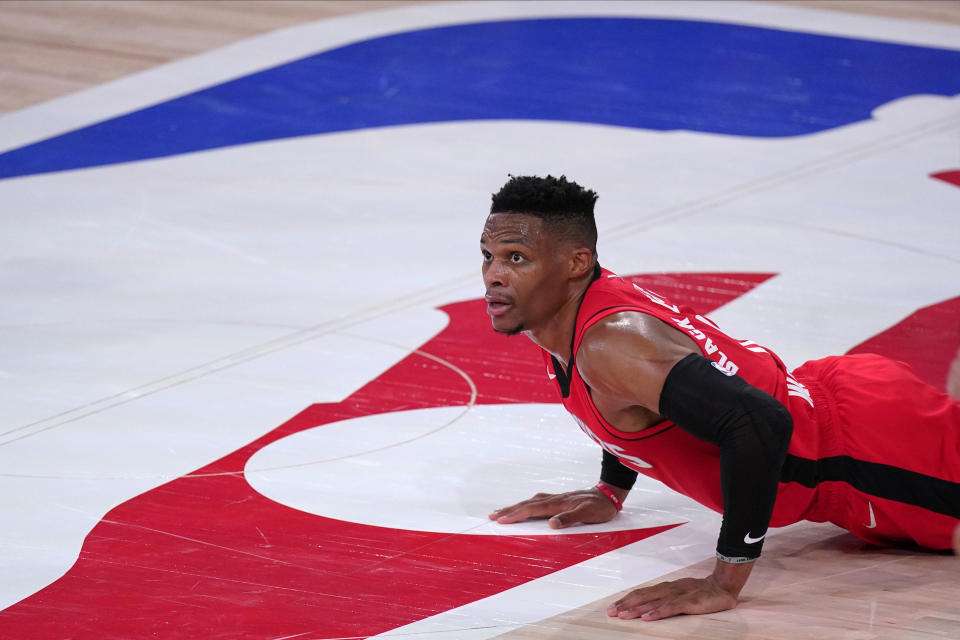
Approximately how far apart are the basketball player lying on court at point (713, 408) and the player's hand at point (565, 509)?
32cm

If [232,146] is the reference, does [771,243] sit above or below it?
below

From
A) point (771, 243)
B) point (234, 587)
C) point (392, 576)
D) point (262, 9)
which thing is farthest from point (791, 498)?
point (262, 9)

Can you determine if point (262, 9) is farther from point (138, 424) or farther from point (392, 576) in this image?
point (392, 576)

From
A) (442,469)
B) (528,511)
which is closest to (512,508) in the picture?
(528,511)

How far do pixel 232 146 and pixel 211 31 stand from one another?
2244mm

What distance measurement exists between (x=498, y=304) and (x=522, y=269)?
11 cm

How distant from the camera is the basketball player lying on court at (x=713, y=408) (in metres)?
2.94

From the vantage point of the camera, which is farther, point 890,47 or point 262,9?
point 262,9

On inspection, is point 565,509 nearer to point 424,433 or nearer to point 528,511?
point 528,511

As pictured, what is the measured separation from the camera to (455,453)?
13.7 ft

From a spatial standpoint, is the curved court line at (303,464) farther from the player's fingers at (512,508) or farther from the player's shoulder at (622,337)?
the player's shoulder at (622,337)

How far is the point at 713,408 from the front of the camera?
9.50ft

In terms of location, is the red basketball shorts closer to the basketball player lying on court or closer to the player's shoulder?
the basketball player lying on court

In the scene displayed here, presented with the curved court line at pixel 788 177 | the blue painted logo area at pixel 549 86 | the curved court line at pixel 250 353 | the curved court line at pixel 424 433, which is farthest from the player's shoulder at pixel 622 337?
the blue painted logo area at pixel 549 86
